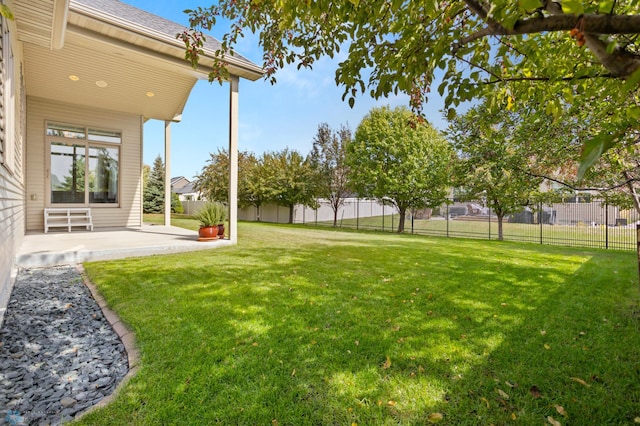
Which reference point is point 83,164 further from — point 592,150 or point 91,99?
point 592,150

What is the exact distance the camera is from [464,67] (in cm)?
255

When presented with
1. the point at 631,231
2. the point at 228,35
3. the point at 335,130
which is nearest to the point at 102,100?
the point at 228,35

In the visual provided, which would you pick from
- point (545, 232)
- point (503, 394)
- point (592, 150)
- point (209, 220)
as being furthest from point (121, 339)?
point (545, 232)

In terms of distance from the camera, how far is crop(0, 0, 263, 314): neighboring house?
501 cm

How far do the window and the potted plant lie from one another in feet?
14.5

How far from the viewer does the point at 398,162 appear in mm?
15570

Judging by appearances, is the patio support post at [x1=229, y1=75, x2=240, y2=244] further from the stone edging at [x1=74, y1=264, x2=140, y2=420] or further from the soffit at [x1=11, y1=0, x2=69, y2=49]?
the stone edging at [x1=74, y1=264, x2=140, y2=420]

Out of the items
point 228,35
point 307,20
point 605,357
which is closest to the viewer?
point 605,357

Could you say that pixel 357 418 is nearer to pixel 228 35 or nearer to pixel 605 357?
pixel 605 357

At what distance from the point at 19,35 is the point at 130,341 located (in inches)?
→ 196

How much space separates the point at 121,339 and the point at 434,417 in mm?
2487

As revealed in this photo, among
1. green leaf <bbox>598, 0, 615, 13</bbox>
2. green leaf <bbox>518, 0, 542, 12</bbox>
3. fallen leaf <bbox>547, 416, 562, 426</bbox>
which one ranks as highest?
green leaf <bbox>598, 0, 615, 13</bbox>

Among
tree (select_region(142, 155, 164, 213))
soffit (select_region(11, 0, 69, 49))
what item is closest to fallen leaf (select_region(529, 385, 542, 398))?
soffit (select_region(11, 0, 69, 49))

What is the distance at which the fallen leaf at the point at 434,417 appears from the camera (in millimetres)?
1740
